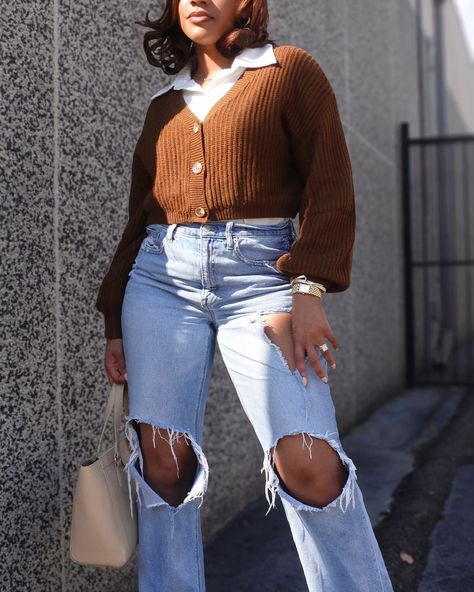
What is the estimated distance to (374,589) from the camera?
6.06ft

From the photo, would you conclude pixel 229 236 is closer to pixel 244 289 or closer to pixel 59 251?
pixel 244 289

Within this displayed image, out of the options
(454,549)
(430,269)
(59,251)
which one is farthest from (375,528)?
(430,269)

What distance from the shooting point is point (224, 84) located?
203 cm

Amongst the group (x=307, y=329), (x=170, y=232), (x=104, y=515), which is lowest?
(x=104, y=515)

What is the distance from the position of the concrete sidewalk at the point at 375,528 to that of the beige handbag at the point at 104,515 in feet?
3.20

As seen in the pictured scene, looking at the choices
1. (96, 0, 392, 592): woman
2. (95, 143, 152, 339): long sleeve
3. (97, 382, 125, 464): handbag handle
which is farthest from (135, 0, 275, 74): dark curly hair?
(97, 382, 125, 464): handbag handle

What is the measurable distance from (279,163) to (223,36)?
34 cm

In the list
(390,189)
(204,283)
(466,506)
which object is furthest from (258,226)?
(390,189)

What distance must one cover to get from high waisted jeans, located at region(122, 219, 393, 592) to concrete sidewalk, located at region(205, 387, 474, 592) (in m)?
1.02

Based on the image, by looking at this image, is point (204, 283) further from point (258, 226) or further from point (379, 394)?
point (379, 394)

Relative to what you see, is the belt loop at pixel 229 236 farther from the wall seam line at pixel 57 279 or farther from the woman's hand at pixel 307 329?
the wall seam line at pixel 57 279

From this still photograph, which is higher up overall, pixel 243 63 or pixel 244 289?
pixel 243 63

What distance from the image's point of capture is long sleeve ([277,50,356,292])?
188 centimetres

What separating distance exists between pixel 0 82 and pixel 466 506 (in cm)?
269
